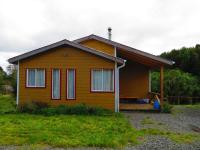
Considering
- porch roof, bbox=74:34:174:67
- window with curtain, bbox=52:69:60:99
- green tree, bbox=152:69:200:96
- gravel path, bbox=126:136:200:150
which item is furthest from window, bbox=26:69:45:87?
green tree, bbox=152:69:200:96

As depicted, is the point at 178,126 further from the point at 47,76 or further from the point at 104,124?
the point at 47,76

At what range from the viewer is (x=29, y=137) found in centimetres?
1180

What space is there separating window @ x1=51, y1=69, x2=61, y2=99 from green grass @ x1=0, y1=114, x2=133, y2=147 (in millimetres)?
3804

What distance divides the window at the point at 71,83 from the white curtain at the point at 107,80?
158 cm

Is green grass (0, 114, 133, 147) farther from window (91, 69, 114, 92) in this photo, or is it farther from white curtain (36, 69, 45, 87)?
window (91, 69, 114, 92)

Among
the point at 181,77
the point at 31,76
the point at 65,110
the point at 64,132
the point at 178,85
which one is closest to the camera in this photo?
the point at 64,132

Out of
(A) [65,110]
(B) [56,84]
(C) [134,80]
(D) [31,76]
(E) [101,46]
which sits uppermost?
(E) [101,46]

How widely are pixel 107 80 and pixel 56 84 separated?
8.84 feet

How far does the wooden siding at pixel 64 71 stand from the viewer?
20.6 meters

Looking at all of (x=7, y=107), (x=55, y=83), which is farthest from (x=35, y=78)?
(x=7, y=107)

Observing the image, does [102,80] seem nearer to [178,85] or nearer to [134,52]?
[134,52]

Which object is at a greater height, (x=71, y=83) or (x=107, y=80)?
(x=107, y=80)

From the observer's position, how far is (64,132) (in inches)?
508

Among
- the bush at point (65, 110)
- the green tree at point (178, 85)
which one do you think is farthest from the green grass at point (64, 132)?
the green tree at point (178, 85)
